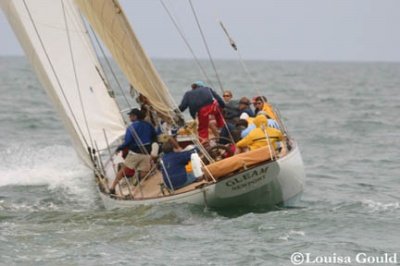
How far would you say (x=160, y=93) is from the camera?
16.2 m

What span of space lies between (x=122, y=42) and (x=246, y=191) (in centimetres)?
317

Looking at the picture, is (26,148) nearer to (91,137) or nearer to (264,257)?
(91,137)

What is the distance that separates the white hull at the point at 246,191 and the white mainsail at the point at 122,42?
6.22 feet

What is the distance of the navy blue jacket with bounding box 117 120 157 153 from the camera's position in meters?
15.9

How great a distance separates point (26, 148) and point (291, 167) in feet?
44.6

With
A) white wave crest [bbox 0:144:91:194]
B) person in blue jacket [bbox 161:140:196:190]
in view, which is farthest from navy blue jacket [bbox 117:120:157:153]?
white wave crest [bbox 0:144:91:194]

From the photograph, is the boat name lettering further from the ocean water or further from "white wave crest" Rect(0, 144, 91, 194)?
"white wave crest" Rect(0, 144, 91, 194)

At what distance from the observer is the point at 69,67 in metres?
18.5

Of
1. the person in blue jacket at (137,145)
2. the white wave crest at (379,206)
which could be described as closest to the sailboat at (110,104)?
the person in blue jacket at (137,145)

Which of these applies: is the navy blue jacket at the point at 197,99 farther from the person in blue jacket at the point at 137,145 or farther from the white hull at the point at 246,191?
the white hull at the point at 246,191

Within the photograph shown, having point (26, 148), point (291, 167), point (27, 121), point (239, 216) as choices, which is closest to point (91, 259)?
point (239, 216)

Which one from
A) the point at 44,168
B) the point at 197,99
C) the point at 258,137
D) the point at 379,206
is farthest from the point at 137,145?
the point at 44,168

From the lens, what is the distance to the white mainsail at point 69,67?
1759cm

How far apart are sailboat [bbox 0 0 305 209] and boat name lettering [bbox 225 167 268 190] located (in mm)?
15
